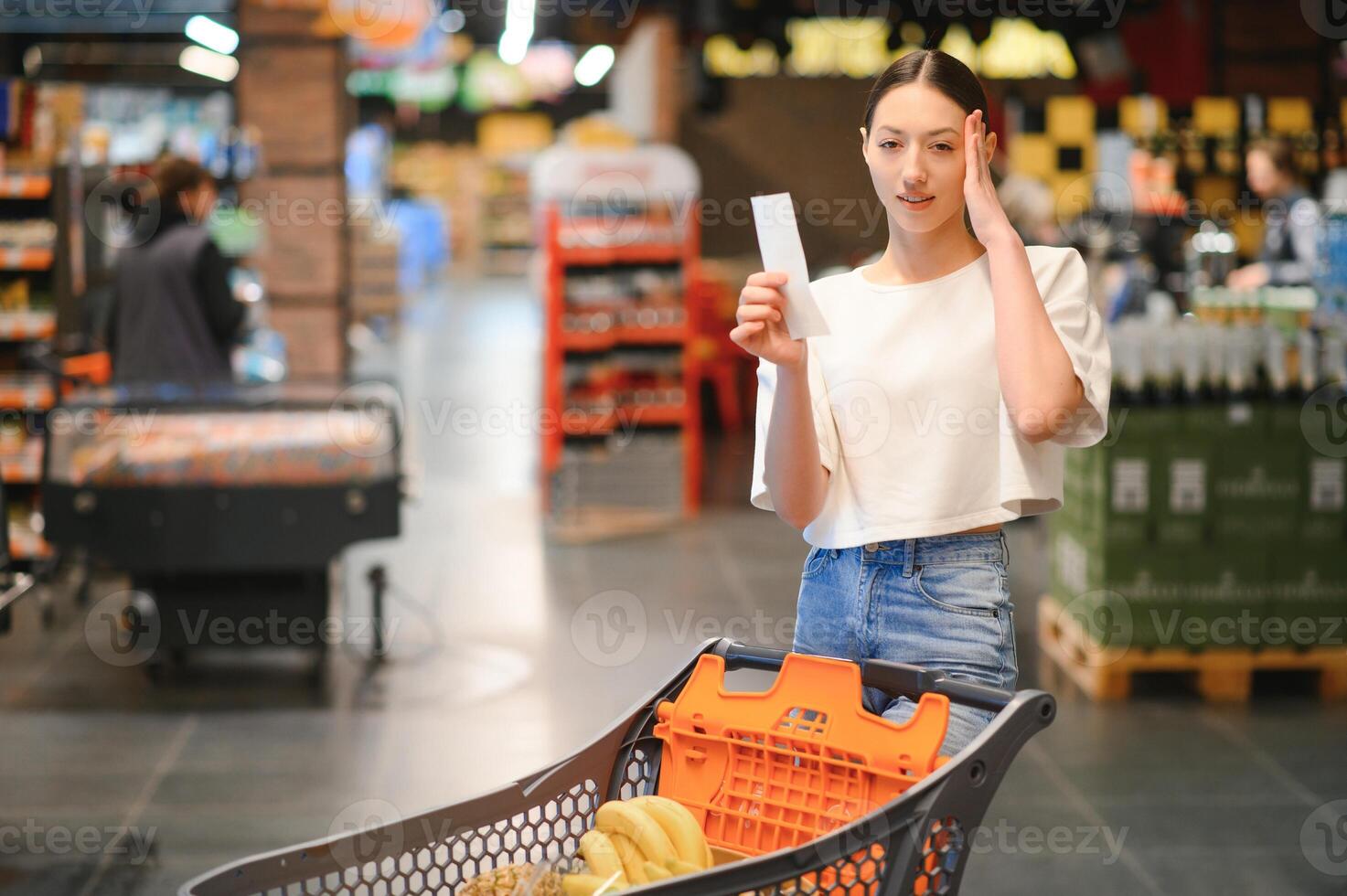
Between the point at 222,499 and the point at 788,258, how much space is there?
3923mm

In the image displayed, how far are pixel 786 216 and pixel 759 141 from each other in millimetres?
14485

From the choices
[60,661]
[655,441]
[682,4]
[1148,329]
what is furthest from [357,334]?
[1148,329]

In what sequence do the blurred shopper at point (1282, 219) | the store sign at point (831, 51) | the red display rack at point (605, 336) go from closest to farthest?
the blurred shopper at point (1282, 219), the red display rack at point (605, 336), the store sign at point (831, 51)

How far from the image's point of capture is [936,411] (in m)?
2.04

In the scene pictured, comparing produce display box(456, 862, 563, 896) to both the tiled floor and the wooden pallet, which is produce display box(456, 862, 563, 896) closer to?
the tiled floor

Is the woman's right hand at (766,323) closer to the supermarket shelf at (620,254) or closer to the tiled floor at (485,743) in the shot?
the tiled floor at (485,743)

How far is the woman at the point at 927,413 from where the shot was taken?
1.98 metres

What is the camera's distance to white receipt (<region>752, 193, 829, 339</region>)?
1793 mm

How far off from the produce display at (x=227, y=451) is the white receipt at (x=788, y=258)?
3776 millimetres

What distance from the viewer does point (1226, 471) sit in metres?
5.30

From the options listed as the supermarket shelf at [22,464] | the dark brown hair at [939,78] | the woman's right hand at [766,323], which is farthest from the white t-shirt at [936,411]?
the supermarket shelf at [22,464]

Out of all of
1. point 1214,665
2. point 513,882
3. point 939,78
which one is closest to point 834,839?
point 513,882

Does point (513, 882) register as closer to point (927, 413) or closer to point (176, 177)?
point (927, 413)

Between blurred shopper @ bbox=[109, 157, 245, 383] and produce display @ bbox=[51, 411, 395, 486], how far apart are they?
3.39 ft
